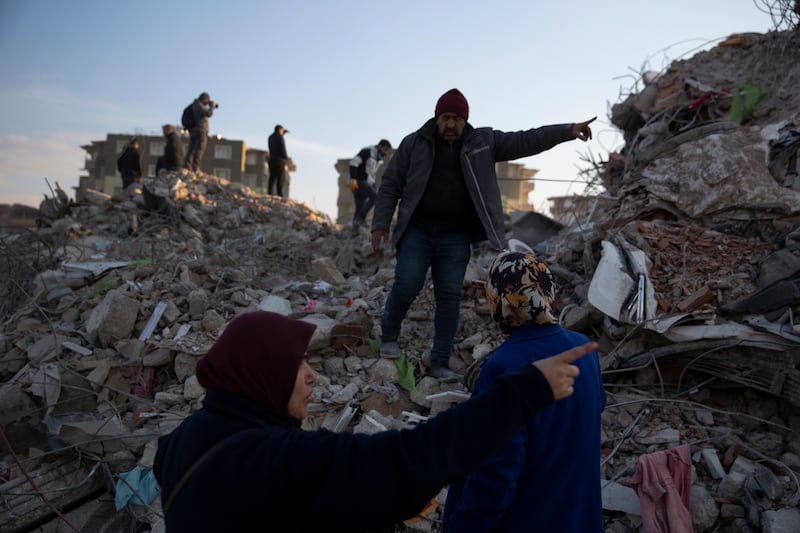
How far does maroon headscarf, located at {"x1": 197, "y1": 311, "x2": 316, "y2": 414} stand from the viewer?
122 centimetres

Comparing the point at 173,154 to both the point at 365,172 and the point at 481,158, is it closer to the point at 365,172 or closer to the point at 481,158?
the point at 365,172

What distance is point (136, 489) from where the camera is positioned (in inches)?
119

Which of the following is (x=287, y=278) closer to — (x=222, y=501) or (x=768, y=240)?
(x=768, y=240)

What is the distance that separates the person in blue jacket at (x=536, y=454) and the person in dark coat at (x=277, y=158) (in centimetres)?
1061

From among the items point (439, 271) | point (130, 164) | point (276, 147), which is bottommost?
point (439, 271)

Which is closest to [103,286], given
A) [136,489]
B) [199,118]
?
[136,489]

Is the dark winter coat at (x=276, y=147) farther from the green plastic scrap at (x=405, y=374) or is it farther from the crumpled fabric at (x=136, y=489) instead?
the crumpled fabric at (x=136, y=489)

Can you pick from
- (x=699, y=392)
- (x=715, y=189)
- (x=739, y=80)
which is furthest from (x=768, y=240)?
(x=739, y=80)

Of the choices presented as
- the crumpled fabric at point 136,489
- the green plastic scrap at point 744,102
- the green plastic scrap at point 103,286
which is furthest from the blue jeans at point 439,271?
the green plastic scrap at point 744,102

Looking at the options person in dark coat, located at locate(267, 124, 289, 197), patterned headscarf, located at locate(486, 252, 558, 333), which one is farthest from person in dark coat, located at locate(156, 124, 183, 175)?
patterned headscarf, located at locate(486, 252, 558, 333)

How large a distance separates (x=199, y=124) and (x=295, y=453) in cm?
1136

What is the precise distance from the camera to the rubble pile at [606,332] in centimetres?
298

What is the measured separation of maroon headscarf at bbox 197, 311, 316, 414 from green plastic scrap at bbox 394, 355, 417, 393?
257 centimetres

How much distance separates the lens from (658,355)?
136 inches
